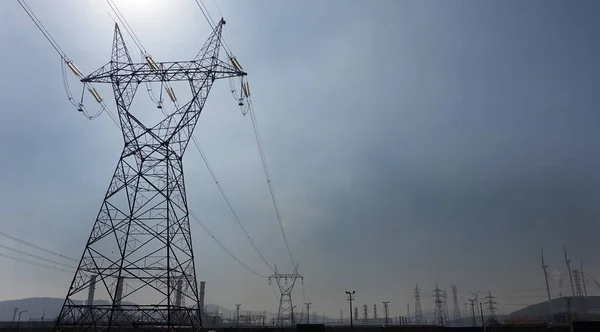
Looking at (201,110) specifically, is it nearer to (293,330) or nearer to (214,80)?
(214,80)

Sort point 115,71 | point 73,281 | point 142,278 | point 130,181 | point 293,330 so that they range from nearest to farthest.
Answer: point 73,281, point 142,278, point 130,181, point 115,71, point 293,330

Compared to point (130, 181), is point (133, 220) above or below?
below

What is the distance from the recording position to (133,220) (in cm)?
2733

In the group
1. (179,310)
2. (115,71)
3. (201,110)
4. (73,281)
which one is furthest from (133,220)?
(115,71)

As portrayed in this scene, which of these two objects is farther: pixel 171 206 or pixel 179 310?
pixel 171 206

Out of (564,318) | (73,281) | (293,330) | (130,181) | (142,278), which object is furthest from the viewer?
(564,318)

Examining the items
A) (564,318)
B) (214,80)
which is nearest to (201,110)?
(214,80)

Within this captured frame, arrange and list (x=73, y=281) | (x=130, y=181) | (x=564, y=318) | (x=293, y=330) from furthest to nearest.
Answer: (x=564, y=318)
(x=293, y=330)
(x=130, y=181)
(x=73, y=281)

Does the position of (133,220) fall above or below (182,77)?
below

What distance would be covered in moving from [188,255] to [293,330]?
3688 cm

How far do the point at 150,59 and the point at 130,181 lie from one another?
9.00 metres

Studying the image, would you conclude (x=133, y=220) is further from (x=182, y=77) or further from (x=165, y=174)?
(x=182, y=77)

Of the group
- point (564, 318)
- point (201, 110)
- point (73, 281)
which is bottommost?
point (564, 318)

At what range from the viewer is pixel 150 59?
99.9ft
